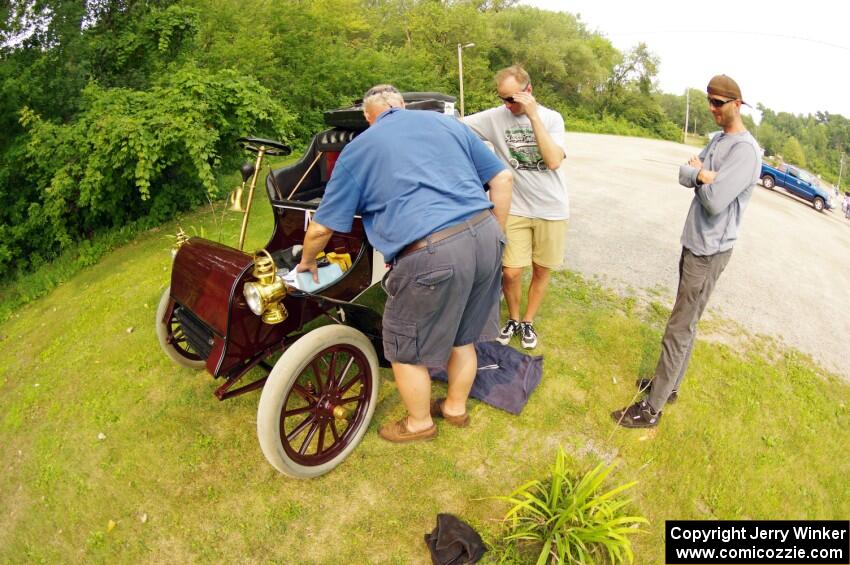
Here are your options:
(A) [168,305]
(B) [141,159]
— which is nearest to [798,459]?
(A) [168,305]

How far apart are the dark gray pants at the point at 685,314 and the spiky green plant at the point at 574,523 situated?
2.34 feet

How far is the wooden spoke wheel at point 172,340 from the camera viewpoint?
2.71 meters

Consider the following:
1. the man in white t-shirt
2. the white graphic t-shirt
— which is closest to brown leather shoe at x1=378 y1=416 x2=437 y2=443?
the man in white t-shirt

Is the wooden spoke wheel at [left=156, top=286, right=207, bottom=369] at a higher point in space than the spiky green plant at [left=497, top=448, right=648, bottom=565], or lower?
higher

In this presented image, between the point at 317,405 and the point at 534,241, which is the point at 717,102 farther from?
the point at 317,405

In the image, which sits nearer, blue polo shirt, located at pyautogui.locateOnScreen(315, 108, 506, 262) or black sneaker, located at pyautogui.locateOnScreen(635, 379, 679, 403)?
blue polo shirt, located at pyautogui.locateOnScreen(315, 108, 506, 262)

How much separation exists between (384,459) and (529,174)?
1.83 metres

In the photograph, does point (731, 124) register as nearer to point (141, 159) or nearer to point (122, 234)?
point (141, 159)

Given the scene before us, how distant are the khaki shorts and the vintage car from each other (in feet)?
2.77

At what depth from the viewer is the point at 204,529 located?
6.71 feet

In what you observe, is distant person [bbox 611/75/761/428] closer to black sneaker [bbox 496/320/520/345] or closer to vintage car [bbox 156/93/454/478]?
black sneaker [bbox 496/320/520/345]

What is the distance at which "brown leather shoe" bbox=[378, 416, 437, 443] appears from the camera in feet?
7.78

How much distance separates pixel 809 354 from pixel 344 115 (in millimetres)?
3699

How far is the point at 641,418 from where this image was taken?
2.49 meters
